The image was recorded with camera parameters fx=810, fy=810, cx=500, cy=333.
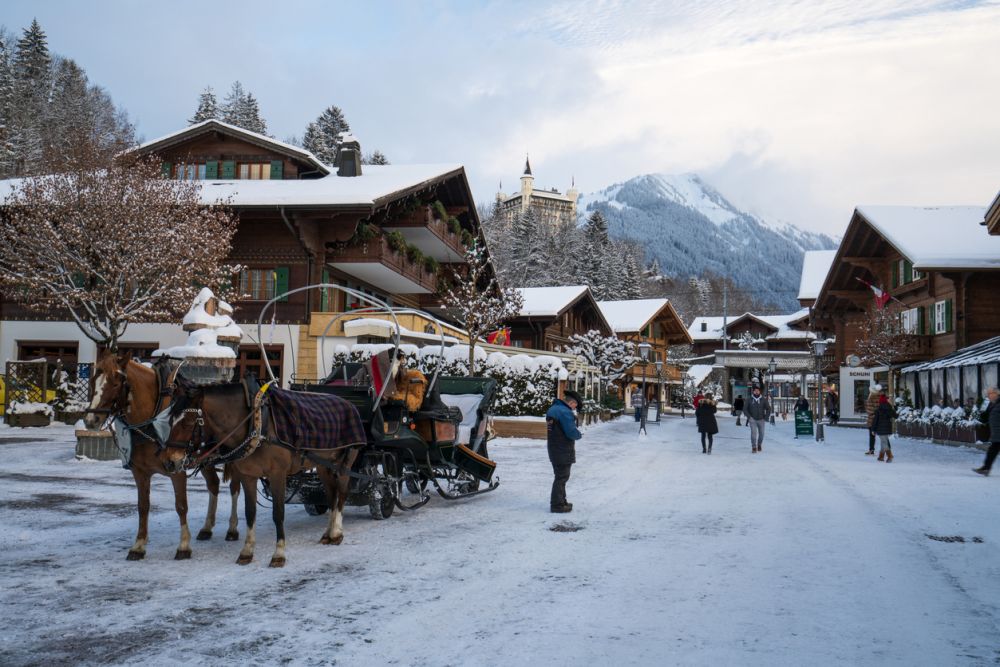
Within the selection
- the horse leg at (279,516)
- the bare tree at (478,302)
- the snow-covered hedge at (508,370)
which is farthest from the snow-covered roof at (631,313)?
the horse leg at (279,516)

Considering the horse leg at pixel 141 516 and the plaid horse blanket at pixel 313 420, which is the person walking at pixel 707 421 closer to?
the plaid horse blanket at pixel 313 420

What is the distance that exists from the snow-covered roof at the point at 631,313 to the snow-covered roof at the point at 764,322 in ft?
79.3

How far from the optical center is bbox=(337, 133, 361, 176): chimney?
33.0 metres

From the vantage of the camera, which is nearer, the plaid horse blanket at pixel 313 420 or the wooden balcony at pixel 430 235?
the plaid horse blanket at pixel 313 420

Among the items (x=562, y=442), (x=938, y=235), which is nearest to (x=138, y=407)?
(x=562, y=442)

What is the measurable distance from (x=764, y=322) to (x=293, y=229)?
78904mm

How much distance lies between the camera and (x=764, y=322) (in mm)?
96000

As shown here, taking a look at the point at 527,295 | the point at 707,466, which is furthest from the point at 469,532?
the point at 527,295

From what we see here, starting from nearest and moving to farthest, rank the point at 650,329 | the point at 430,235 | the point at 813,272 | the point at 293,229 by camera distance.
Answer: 1. the point at 293,229
2. the point at 430,235
3. the point at 650,329
4. the point at 813,272

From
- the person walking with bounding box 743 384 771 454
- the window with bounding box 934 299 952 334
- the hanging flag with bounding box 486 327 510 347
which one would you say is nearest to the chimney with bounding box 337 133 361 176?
the hanging flag with bounding box 486 327 510 347

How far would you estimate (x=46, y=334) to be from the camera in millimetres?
28531

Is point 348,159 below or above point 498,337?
above

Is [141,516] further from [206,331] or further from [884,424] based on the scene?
[884,424]

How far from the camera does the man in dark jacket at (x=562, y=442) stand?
10570 millimetres
